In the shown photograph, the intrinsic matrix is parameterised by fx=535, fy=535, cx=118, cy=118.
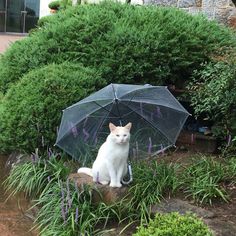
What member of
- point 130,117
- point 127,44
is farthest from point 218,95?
point 127,44

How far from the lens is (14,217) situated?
18.8 feet

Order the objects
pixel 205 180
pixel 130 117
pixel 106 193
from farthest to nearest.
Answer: pixel 130 117 → pixel 205 180 → pixel 106 193

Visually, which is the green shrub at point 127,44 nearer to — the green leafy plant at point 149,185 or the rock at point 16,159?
the rock at point 16,159

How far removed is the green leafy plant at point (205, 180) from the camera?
16.1ft

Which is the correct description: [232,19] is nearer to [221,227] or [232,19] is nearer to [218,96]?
[218,96]

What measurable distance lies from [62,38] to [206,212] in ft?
13.1

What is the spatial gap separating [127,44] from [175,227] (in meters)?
3.98

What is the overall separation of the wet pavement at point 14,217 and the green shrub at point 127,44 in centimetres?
205

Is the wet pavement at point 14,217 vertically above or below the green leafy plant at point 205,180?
below

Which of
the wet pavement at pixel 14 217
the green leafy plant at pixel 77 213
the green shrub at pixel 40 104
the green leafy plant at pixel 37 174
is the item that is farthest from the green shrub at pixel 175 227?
the green shrub at pixel 40 104

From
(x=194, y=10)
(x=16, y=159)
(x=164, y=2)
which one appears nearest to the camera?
(x=16, y=159)

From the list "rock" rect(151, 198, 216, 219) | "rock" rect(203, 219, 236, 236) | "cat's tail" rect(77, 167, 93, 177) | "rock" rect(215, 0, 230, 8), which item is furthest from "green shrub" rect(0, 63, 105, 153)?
"rock" rect(215, 0, 230, 8)

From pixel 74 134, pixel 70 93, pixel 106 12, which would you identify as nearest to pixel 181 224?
pixel 74 134

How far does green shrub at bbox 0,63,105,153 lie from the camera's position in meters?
6.23
